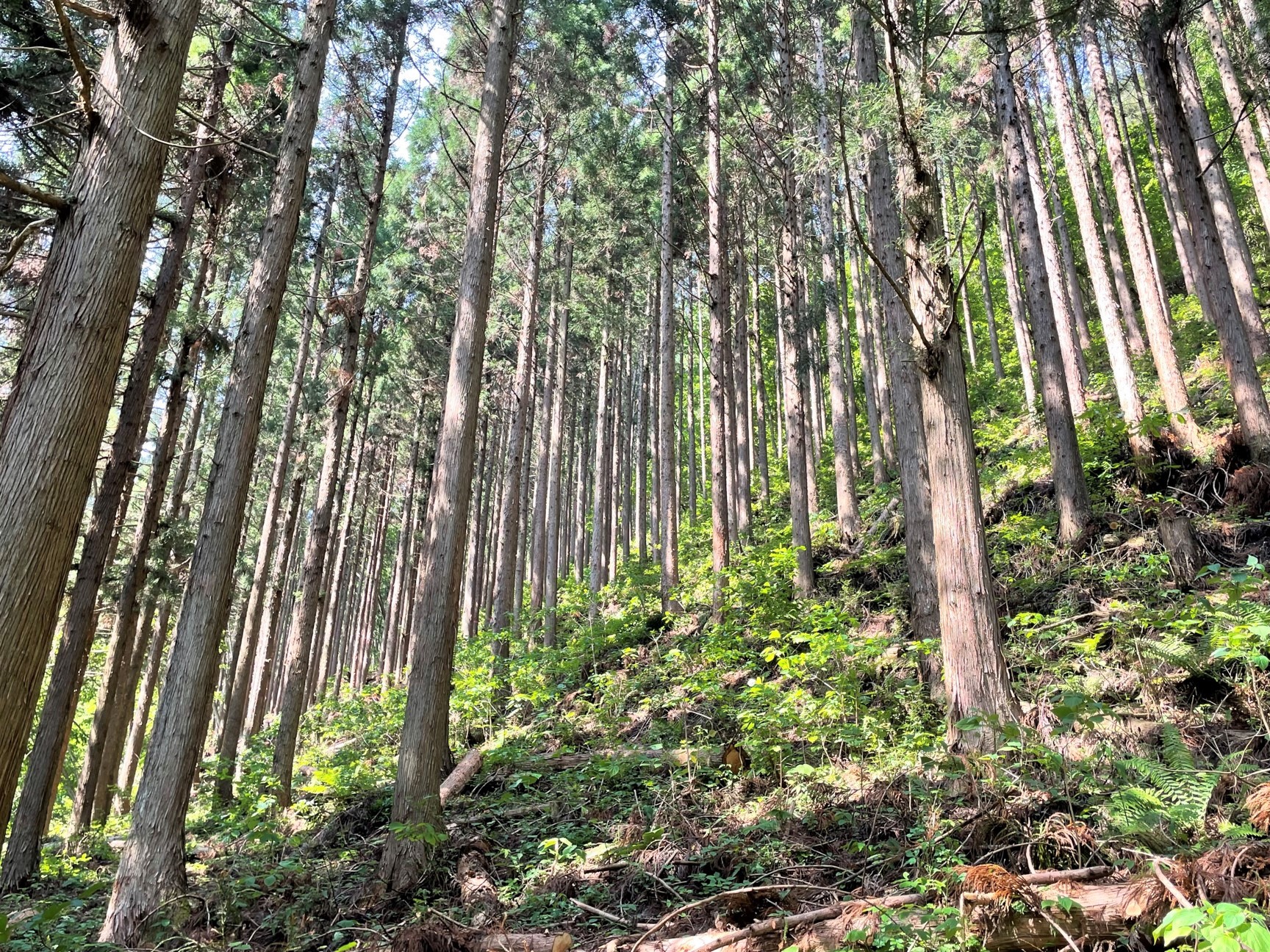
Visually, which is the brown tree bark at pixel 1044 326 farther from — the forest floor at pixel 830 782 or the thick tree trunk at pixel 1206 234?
the thick tree trunk at pixel 1206 234

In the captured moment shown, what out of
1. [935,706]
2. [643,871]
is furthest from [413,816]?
[935,706]

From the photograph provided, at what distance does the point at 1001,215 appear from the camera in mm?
23531

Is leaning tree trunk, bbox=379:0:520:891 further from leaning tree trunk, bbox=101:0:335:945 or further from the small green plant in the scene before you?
the small green plant

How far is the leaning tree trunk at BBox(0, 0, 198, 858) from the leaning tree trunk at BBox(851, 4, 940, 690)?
20.6 ft

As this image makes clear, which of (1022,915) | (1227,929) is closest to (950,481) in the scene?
(1022,915)

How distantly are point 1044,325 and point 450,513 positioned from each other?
28.0 ft

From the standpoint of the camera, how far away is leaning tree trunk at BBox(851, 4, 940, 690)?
7.84 meters

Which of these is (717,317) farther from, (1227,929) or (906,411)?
(1227,929)

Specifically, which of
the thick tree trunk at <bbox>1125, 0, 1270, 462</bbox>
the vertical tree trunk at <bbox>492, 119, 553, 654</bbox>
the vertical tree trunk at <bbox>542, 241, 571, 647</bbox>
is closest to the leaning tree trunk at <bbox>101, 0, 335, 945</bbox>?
the vertical tree trunk at <bbox>492, 119, 553, 654</bbox>

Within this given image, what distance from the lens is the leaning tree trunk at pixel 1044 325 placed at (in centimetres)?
920

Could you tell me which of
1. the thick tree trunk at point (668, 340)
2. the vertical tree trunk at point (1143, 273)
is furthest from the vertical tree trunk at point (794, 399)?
the vertical tree trunk at point (1143, 273)

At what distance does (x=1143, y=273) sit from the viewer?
11211mm

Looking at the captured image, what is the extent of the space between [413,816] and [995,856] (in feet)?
13.5

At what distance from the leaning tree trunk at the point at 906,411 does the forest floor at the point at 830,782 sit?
550 millimetres
